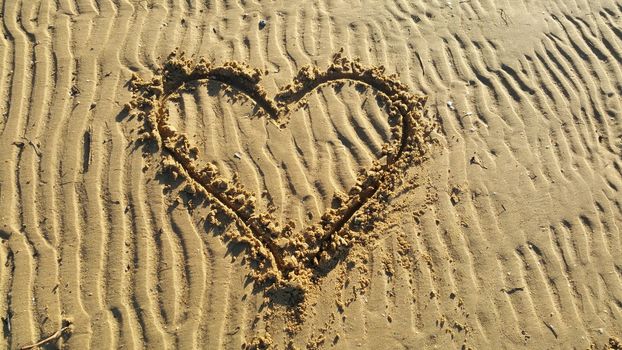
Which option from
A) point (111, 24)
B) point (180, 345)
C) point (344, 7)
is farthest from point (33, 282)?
point (344, 7)

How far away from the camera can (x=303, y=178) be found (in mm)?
4223

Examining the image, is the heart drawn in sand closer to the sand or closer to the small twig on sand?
the sand

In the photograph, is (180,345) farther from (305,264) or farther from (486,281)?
(486,281)

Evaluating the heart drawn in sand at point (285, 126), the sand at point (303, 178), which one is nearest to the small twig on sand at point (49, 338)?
the sand at point (303, 178)

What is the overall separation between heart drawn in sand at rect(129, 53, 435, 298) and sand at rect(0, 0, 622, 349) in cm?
2

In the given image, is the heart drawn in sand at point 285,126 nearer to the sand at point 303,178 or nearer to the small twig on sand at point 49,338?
the sand at point 303,178

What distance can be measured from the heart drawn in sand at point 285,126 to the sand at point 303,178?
17 millimetres

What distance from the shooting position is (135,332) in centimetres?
349

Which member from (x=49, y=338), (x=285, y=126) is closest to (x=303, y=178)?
(x=285, y=126)

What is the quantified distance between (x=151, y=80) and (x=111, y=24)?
2.85ft

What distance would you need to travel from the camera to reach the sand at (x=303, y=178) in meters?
3.63

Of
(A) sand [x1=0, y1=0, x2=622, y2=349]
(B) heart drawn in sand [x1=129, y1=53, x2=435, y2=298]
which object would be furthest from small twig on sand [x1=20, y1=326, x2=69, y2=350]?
(B) heart drawn in sand [x1=129, y1=53, x2=435, y2=298]

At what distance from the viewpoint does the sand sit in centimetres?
363

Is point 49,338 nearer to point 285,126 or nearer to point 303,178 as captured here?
point 303,178
